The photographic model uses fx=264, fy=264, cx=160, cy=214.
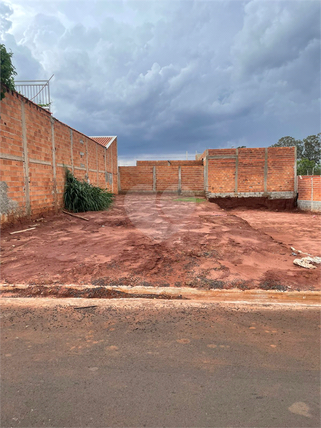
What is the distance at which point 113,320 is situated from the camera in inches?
111

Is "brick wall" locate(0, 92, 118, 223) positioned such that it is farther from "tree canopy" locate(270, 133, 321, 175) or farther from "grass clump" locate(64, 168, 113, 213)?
"tree canopy" locate(270, 133, 321, 175)

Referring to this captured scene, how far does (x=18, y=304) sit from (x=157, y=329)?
180cm

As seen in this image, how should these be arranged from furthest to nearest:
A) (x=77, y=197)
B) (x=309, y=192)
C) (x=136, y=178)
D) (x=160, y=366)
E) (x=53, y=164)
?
1. (x=136, y=178)
2. (x=309, y=192)
3. (x=77, y=197)
4. (x=53, y=164)
5. (x=160, y=366)

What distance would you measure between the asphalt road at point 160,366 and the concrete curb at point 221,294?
1.02 ft

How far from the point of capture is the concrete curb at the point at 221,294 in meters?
3.43

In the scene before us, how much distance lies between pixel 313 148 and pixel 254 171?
1217 inches

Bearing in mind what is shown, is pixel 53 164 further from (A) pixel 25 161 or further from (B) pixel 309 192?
(B) pixel 309 192

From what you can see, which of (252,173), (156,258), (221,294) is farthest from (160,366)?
(252,173)

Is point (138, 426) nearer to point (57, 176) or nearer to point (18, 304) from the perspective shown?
point (18, 304)

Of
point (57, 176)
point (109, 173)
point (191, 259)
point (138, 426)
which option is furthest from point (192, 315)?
point (109, 173)

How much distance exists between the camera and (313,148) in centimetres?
4112

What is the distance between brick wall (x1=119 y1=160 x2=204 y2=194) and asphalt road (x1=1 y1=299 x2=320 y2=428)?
18.4m

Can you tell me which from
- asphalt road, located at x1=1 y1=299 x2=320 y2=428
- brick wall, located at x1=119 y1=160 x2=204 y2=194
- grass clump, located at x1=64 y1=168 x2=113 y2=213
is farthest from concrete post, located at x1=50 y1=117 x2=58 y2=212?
brick wall, located at x1=119 y1=160 x2=204 y2=194

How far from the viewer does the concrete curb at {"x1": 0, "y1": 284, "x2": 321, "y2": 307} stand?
343 cm
